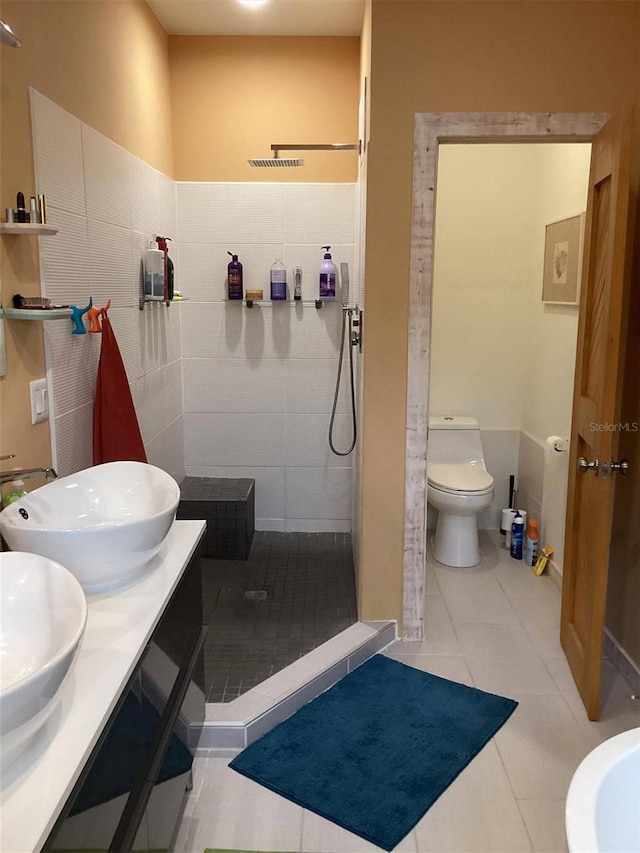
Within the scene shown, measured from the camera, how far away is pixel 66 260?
2.23 meters

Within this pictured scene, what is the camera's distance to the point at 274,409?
13.2 feet

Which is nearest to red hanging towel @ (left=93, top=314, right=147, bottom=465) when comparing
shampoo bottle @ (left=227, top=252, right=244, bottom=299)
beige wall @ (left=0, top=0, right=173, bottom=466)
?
beige wall @ (left=0, top=0, right=173, bottom=466)

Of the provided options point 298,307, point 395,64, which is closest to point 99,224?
point 395,64

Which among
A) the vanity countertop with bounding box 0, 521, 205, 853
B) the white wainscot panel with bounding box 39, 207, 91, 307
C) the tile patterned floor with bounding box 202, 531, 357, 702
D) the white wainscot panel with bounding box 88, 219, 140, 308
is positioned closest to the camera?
the vanity countertop with bounding box 0, 521, 205, 853

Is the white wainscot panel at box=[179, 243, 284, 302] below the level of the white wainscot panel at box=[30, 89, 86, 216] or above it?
below

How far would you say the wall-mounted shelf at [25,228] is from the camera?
176 cm

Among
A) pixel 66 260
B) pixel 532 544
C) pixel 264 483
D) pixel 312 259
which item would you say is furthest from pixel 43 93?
pixel 532 544

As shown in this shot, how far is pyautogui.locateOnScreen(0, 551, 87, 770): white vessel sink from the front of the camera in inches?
41.3

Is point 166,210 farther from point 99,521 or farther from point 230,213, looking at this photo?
point 99,521

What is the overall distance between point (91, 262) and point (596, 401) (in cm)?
185

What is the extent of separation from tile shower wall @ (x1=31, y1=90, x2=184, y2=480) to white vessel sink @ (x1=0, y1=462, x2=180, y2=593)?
0.30 m

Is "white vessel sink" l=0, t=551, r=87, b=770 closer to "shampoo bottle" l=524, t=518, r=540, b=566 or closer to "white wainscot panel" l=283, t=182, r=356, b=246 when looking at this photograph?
"white wainscot panel" l=283, t=182, r=356, b=246

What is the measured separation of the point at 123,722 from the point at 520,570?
2844mm

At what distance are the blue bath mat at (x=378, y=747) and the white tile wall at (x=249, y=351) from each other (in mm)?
1479
